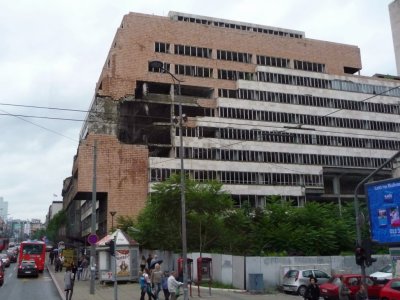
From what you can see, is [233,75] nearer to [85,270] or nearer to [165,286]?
[85,270]

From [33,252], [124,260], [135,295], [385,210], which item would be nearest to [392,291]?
[385,210]

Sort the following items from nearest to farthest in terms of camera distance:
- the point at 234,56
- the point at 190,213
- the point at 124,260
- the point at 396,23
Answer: the point at 124,260 → the point at 190,213 → the point at 396,23 → the point at 234,56

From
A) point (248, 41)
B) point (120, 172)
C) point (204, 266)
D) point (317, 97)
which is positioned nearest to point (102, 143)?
point (120, 172)

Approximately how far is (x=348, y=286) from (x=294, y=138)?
50.3 metres

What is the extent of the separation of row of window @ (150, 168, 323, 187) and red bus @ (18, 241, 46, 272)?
24.5 m

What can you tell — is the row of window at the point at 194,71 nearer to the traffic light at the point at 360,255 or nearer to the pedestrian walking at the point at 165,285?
the pedestrian walking at the point at 165,285

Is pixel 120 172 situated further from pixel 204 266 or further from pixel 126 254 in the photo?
pixel 204 266

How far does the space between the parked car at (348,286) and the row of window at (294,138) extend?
4036 centimetres

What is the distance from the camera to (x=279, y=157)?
7144 cm

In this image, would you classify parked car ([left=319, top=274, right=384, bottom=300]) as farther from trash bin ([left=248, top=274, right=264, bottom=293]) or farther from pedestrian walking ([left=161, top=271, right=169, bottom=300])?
pedestrian walking ([left=161, top=271, right=169, bottom=300])

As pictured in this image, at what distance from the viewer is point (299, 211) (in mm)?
44094

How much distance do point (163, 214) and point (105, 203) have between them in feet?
103

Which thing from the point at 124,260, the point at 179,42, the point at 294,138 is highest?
the point at 179,42

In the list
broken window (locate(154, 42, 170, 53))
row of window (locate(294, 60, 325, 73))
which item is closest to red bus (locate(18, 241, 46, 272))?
broken window (locate(154, 42, 170, 53))
